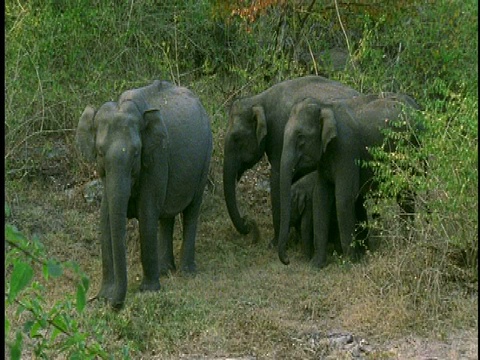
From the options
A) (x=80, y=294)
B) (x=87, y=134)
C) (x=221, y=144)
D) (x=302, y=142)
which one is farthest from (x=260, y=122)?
(x=80, y=294)

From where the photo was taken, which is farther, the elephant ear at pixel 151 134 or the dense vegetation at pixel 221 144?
the elephant ear at pixel 151 134

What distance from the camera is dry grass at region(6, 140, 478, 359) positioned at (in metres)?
8.04

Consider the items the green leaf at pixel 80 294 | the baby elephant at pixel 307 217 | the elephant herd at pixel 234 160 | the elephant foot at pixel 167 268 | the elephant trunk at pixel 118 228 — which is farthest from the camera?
the baby elephant at pixel 307 217

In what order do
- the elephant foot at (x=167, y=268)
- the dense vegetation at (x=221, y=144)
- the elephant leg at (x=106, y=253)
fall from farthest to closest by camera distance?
the elephant foot at (x=167, y=268) → the elephant leg at (x=106, y=253) → the dense vegetation at (x=221, y=144)

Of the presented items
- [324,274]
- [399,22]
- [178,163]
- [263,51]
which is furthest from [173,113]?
[399,22]

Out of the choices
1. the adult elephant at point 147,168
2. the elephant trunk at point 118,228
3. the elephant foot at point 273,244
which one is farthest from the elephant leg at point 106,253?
the elephant foot at point 273,244

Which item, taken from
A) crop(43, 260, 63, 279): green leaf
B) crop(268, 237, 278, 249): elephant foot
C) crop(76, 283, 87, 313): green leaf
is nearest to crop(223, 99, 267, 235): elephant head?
crop(268, 237, 278, 249): elephant foot

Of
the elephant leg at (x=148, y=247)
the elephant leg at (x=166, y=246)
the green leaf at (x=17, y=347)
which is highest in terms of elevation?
the green leaf at (x=17, y=347)

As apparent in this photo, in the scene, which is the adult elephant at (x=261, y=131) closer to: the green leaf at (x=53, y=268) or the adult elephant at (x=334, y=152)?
the adult elephant at (x=334, y=152)

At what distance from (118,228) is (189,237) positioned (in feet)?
5.27

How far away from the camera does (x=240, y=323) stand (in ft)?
27.4

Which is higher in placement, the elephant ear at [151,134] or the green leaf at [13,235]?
the green leaf at [13,235]

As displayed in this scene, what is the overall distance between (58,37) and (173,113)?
2520 mm

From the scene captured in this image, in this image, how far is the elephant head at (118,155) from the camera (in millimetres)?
8727
